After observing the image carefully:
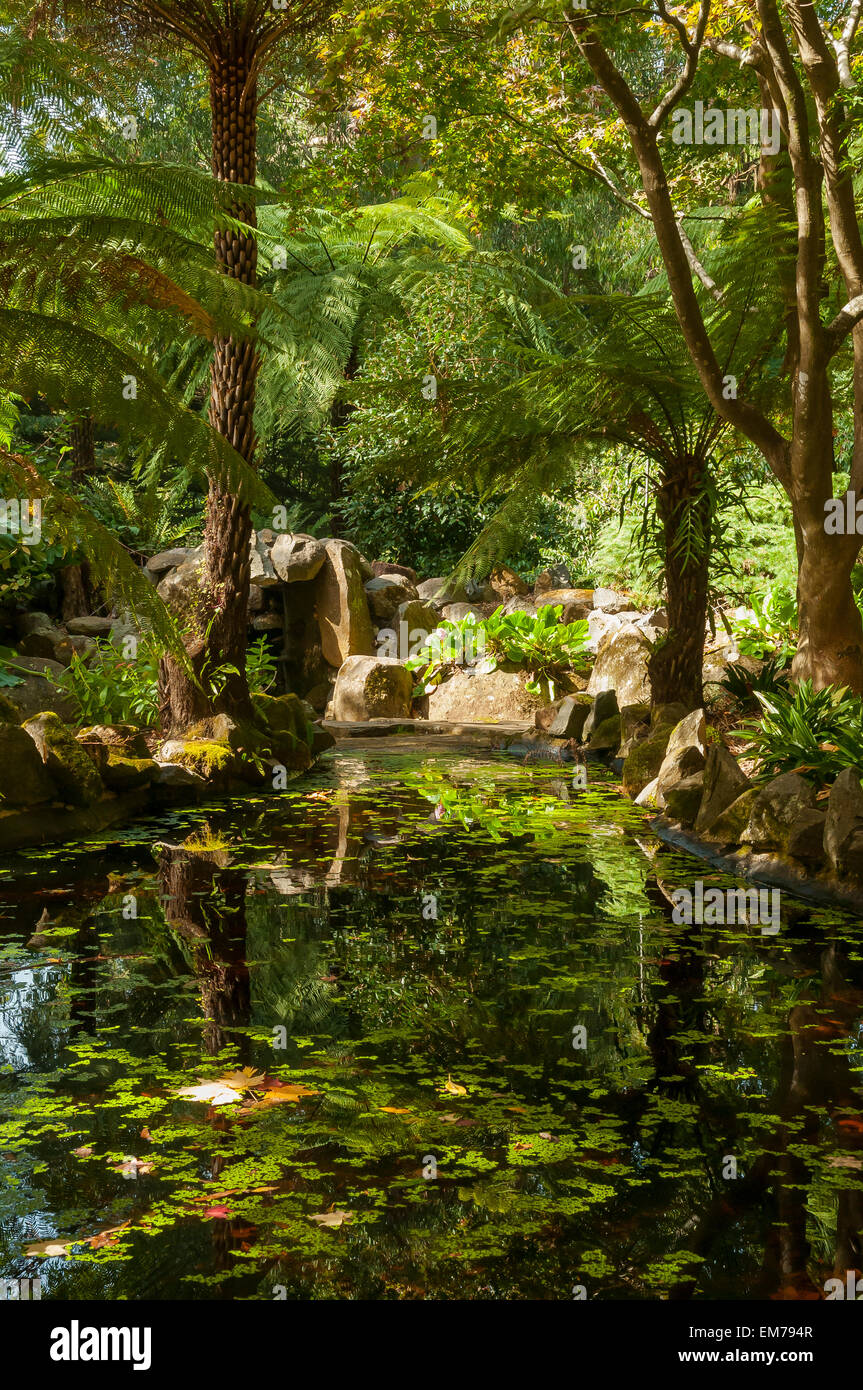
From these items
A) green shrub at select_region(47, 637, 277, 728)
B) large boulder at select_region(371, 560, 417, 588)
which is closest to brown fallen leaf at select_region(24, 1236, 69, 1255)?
green shrub at select_region(47, 637, 277, 728)

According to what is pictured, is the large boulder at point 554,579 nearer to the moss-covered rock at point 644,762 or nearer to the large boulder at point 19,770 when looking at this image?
the moss-covered rock at point 644,762

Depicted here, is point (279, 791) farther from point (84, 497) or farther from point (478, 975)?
point (84, 497)

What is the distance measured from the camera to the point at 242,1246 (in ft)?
7.06

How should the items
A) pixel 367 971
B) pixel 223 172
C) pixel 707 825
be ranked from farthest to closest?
pixel 223 172
pixel 707 825
pixel 367 971

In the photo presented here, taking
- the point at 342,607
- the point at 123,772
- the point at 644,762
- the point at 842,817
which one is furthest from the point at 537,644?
the point at 842,817

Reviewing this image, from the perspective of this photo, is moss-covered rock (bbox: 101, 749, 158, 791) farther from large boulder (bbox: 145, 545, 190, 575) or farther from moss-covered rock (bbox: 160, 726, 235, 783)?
large boulder (bbox: 145, 545, 190, 575)

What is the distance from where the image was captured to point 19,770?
19.1 feet

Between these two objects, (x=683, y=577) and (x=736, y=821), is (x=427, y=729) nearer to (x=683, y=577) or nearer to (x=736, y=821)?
(x=683, y=577)

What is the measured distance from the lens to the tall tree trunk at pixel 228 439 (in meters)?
7.29

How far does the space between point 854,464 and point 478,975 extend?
3.96m

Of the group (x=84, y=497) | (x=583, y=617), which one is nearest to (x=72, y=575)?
(x=84, y=497)

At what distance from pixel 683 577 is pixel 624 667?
2503 mm

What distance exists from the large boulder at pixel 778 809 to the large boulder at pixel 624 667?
4577 millimetres

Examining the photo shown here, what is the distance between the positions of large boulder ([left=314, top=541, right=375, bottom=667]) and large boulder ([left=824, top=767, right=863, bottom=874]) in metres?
8.71
